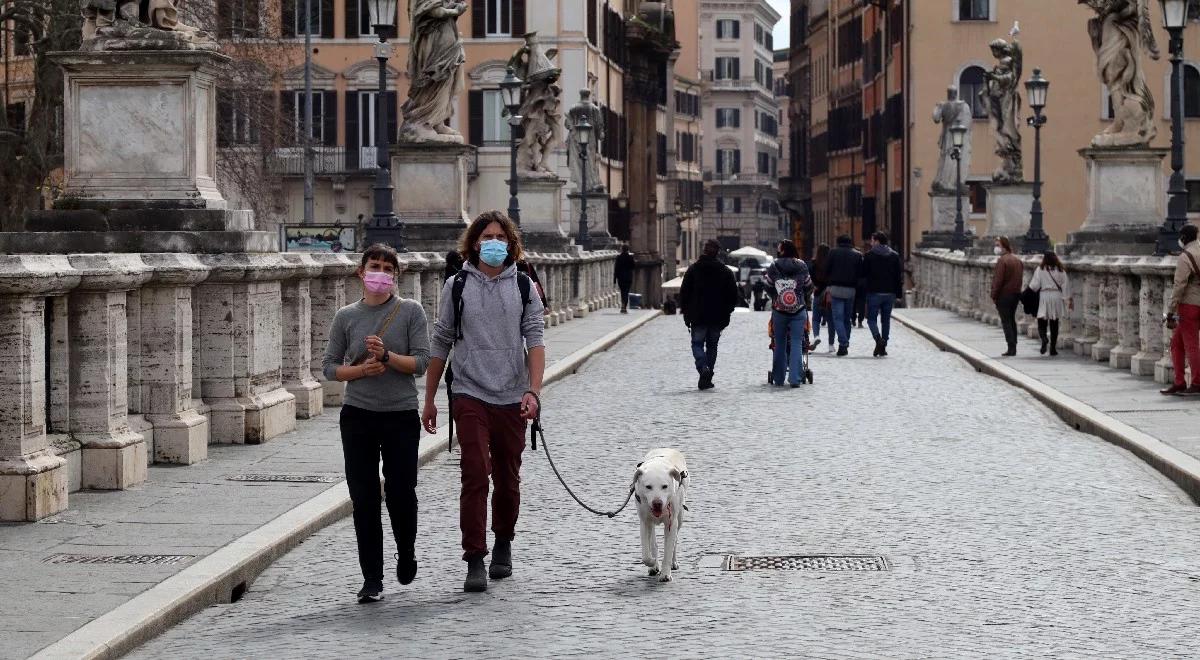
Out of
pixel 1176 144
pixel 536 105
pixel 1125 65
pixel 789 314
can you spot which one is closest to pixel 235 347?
pixel 789 314

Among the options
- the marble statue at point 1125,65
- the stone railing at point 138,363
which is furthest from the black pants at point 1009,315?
the stone railing at point 138,363

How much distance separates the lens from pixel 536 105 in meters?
49.9

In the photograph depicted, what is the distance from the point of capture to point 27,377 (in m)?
12.4

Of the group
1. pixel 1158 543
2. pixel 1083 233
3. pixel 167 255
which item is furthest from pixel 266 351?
pixel 1083 233

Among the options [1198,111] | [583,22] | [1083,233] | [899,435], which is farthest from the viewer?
[583,22]

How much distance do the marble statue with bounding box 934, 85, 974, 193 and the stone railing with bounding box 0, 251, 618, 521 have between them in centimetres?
3888

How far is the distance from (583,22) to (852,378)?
157ft

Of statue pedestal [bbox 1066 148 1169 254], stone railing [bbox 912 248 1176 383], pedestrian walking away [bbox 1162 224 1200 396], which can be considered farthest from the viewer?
statue pedestal [bbox 1066 148 1169 254]

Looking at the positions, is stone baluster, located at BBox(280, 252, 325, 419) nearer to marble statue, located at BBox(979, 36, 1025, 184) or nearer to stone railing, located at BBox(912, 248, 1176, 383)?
stone railing, located at BBox(912, 248, 1176, 383)

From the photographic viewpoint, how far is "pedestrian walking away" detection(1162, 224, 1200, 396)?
21500 mm

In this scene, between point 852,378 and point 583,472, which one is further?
point 852,378

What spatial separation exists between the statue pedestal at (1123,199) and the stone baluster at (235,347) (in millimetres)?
18239

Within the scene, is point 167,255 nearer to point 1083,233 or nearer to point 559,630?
point 559,630

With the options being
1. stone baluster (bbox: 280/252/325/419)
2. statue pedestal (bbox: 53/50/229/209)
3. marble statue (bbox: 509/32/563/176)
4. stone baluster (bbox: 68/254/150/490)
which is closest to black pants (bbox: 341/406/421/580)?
stone baluster (bbox: 68/254/150/490)
